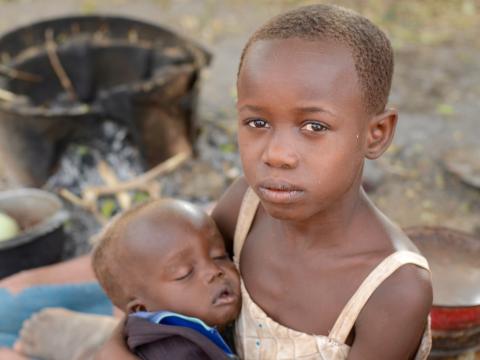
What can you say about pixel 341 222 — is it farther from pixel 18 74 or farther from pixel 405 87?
pixel 405 87

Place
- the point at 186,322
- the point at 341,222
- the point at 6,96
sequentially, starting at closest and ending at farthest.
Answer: the point at 341,222
the point at 186,322
the point at 6,96

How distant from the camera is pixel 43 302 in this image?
271 cm

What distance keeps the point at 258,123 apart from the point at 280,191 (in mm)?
159

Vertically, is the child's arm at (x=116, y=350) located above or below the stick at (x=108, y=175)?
above

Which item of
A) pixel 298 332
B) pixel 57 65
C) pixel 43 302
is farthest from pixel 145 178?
pixel 298 332

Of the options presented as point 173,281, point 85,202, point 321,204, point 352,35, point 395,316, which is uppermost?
point 352,35

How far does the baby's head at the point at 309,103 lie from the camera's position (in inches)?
53.1

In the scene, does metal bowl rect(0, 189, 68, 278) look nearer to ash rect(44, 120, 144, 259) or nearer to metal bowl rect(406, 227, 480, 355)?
ash rect(44, 120, 144, 259)

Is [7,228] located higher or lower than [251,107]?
lower

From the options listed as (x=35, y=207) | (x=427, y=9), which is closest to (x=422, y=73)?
(x=427, y=9)

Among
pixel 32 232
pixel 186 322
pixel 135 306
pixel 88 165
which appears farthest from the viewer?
pixel 88 165

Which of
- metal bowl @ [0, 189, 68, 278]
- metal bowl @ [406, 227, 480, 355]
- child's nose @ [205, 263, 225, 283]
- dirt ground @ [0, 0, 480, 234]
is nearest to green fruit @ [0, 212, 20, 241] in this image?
metal bowl @ [0, 189, 68, 278]

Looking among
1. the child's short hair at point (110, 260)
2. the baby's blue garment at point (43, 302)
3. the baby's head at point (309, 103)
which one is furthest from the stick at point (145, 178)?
the baby's head at point (309, 103)

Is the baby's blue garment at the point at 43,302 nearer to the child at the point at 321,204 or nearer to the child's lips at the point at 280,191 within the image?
the child at the point at 321,204
